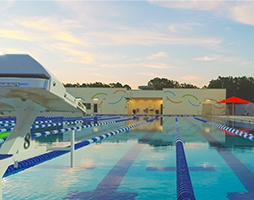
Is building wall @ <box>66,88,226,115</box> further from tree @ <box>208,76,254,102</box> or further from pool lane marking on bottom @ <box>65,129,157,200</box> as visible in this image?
pool lane marking on bottom @ <box>65,129,157,200</box>

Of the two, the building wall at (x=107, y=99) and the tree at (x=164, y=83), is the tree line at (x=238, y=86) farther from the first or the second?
the building wall at (x=107, y=99)

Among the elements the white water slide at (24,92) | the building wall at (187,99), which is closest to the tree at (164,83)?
the building wall at (187,99)

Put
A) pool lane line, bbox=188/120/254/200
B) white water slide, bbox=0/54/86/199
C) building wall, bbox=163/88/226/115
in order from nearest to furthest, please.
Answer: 1. white water slide, bbox=0/54/86/199
2. pool lane line, bbox=188/120/254/200
3. building wall, bbox=163/88/226/115

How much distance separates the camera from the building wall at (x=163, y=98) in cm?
3681

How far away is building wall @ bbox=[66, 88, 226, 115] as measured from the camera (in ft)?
121

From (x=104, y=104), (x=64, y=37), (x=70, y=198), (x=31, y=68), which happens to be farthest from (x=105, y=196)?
(x=104, y=104)

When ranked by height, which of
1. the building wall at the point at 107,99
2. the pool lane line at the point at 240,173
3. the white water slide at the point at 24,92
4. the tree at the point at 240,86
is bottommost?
the pool lane line at the point at 240,173

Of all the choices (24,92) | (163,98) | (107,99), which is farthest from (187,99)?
(24,92)

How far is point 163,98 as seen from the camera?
122 feet

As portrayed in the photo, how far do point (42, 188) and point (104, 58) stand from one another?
1118 inches

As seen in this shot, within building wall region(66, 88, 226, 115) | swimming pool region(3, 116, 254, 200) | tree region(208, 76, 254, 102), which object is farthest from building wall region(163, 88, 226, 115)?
swimming pool region(3, 116, 254, 200)

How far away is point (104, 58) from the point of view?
31.4m

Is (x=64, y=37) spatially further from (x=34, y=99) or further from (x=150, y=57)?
(x=34, y=99)

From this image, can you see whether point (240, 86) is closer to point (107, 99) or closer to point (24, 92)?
point (107, 99)
